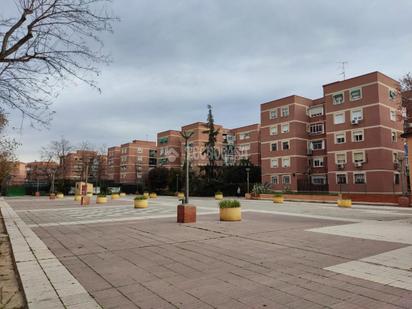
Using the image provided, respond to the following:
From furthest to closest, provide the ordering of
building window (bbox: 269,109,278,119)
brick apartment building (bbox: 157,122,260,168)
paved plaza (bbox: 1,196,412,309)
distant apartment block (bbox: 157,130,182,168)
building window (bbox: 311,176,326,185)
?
distant apartment block (bbox: 157,130,182,168), brick apartment building (bbox: 157,122,260,168), building window (bbox: 269,109,278,119), building window (bbox: 311,176,326,185), paved plaza (bbox: 1,196,412,309)

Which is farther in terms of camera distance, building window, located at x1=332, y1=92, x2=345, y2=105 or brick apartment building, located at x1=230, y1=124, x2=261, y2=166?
brick apartment building, located at x1=230, y1=124, x2=261, y2=166

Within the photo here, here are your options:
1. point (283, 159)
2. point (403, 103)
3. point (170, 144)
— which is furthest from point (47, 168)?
point (403, 103)

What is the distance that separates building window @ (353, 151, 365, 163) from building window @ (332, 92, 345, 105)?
272 inches

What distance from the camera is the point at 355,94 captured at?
38281 millimetres

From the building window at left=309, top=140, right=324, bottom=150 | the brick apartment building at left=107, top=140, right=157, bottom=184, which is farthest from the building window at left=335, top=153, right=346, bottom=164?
the brick apartment building at left=107, top=140, right=157, bottom=184

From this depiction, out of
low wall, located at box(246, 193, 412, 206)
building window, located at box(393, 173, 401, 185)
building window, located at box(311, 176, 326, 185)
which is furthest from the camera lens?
building window, located at box(311, 176, 326, 185)

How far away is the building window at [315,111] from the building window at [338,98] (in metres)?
5.25

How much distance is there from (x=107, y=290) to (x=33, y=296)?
0.92 meters

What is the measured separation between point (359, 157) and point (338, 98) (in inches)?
320

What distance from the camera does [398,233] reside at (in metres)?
9.81

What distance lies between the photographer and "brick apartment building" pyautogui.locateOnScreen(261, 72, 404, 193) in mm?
35938

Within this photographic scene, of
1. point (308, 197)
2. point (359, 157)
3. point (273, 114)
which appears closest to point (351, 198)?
point (308, 197)

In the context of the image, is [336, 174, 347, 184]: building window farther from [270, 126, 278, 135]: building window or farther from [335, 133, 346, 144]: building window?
[270, 126, 278, 135]: building window

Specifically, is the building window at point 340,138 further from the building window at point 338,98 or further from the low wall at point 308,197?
the low wall at point 308,197
